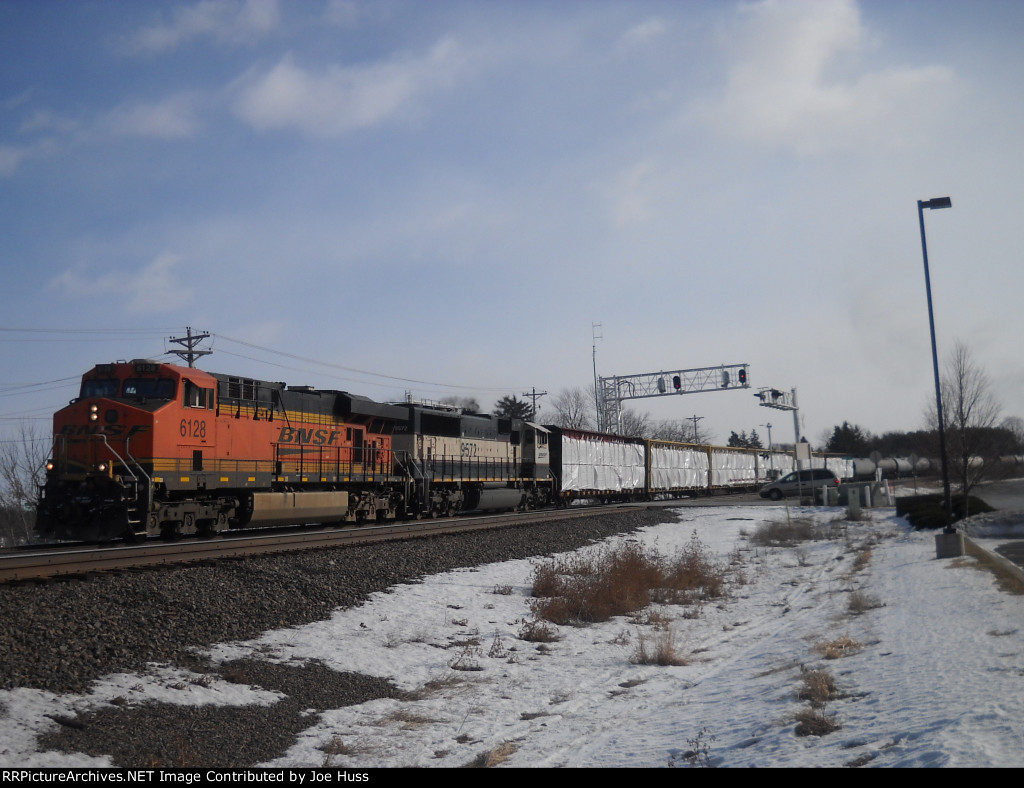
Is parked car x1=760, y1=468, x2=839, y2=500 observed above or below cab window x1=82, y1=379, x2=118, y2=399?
below

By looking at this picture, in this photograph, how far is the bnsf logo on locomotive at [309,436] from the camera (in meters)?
19.7

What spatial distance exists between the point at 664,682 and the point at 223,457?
40.0 feet

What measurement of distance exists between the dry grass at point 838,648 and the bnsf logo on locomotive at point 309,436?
1446 centimetres

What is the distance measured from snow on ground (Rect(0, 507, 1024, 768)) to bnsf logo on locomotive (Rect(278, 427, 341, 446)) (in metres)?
7.84

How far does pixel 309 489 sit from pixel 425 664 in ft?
39.9

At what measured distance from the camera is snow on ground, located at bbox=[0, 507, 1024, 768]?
5.49m

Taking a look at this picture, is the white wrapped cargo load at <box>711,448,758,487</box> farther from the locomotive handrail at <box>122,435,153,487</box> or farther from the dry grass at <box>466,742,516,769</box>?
the dry grass at <box>466,742,516,769</box>

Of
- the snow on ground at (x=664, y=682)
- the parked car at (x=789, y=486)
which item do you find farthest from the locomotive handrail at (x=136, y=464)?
the parked car at (x=789, y=486)

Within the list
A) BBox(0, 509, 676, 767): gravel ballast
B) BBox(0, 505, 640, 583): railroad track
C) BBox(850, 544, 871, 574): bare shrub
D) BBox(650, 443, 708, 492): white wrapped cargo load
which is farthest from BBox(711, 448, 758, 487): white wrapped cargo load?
BBox(0, 509, 676, 767): gravel ballast

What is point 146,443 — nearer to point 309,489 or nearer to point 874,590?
point 309,489

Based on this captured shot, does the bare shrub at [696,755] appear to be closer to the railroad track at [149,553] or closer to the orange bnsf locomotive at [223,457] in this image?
the railroad track at [149,553]

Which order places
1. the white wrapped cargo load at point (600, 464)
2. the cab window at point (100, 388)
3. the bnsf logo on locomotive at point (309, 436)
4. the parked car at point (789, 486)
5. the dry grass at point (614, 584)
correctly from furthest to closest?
the parked car at point (789, 486) → the white wrapped cargo load at point (600, 464) → the bnsf logo on locomotive at point (309, 436) → the cab window at point (100, 388) → the dry grass at point (614, 584)

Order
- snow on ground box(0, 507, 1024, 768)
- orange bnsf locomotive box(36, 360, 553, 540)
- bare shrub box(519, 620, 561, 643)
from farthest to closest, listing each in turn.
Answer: orange bnsf locomotive box(36, 360, 553, 540) < bare shrub box(519, 620, 561, 643) < snow on ground box(0, 507, 1024, 768)
